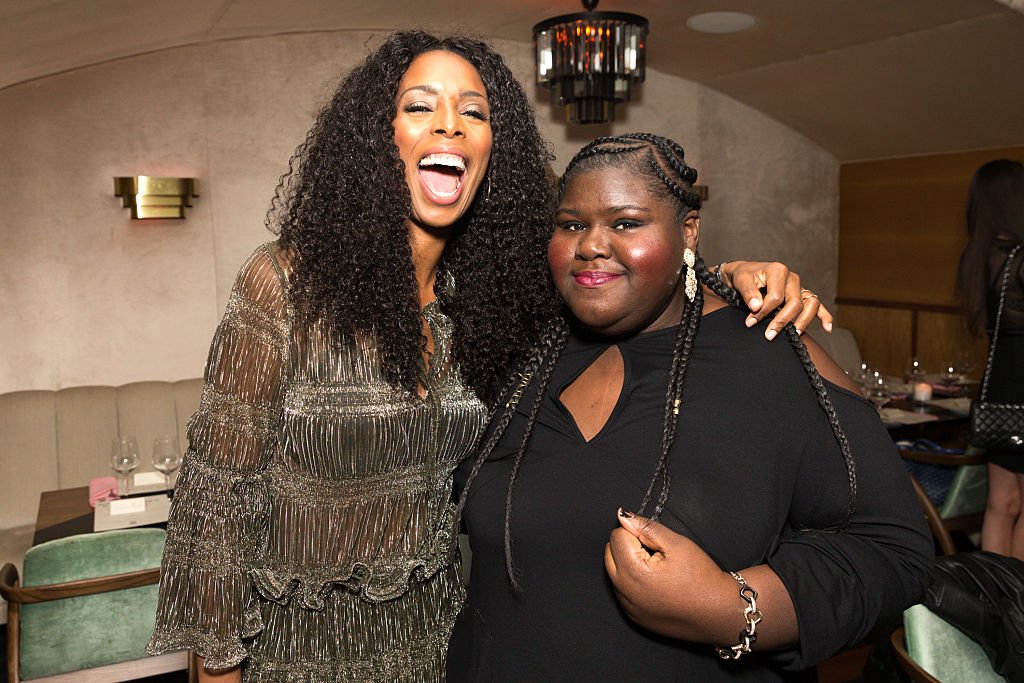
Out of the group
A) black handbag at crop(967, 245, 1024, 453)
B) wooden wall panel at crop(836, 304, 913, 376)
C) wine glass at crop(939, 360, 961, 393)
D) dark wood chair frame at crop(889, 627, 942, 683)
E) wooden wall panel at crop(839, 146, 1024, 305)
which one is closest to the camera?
dark wood chair frame at crop(889, 627, 942, 683)

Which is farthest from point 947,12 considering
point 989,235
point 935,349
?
point 935,349

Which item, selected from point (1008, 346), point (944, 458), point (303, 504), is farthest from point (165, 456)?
point (1008, 346)

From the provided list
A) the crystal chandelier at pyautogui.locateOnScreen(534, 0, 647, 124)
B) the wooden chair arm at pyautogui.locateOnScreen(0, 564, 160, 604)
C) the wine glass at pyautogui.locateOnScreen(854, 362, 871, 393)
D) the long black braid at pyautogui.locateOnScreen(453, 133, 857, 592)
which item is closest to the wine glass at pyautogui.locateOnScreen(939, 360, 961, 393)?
the wine glass at pyautogui.locateOnScreen(854, 362, 871, 393)

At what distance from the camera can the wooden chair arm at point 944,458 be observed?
3.75m

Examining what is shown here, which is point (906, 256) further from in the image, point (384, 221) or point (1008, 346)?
point (384, 221)

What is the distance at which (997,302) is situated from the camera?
362 cm

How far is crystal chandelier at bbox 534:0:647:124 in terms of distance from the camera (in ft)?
10.8

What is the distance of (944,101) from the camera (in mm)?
4672

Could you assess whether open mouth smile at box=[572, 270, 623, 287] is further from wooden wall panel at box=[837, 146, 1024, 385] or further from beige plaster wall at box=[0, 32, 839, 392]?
wooden wall panel at box=[837, 146, 1024, 385]

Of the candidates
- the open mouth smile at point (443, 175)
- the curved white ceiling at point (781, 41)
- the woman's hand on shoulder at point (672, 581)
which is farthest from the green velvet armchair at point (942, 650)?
the curved white ceiling at point (781, 41)

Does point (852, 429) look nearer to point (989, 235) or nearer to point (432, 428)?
point (432, 428)

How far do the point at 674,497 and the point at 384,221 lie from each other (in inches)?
24.9

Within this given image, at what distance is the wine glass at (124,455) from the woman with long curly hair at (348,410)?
7.43 feet

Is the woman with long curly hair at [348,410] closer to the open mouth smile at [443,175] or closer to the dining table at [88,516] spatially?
the open mouth smile at [443,175]
